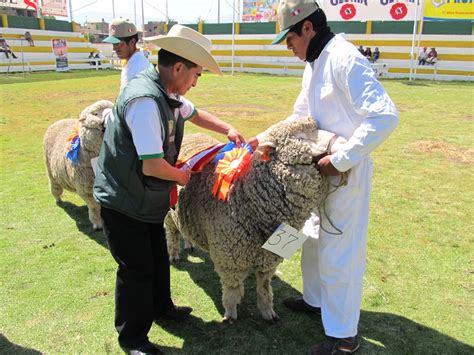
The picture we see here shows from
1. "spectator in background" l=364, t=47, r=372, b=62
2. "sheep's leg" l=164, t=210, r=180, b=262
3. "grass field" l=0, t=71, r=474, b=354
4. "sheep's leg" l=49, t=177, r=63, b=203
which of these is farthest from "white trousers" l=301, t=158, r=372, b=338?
"spectator in background" l=364, t=47, r=372, b=62

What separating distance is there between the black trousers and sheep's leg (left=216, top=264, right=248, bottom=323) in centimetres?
57

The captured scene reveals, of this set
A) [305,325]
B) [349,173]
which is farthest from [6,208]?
[349,173]

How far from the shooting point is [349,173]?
2516 millimetres

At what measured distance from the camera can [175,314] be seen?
3246 millimetres

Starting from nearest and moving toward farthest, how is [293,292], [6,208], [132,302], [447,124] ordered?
[132,302] → [293,292] → [6,208] → [447,124]

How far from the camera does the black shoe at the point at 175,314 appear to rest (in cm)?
325

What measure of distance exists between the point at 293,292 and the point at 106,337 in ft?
5.59

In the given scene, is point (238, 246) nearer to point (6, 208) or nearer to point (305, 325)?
point (305, 325)

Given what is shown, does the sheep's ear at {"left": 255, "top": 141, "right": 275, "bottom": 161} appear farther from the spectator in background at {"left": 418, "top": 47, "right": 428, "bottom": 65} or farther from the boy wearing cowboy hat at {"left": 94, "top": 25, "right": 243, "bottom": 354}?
Answer: the spectator in background at {"left": 418, "top": 47, "right": 428, "bottom": 65}

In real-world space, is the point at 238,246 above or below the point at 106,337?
above

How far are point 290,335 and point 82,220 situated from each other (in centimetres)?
332

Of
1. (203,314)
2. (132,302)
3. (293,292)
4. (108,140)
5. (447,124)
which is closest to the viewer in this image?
(108,140)

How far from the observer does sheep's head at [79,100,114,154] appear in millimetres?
4461

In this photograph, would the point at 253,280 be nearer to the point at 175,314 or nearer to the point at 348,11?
the point at 175,314
